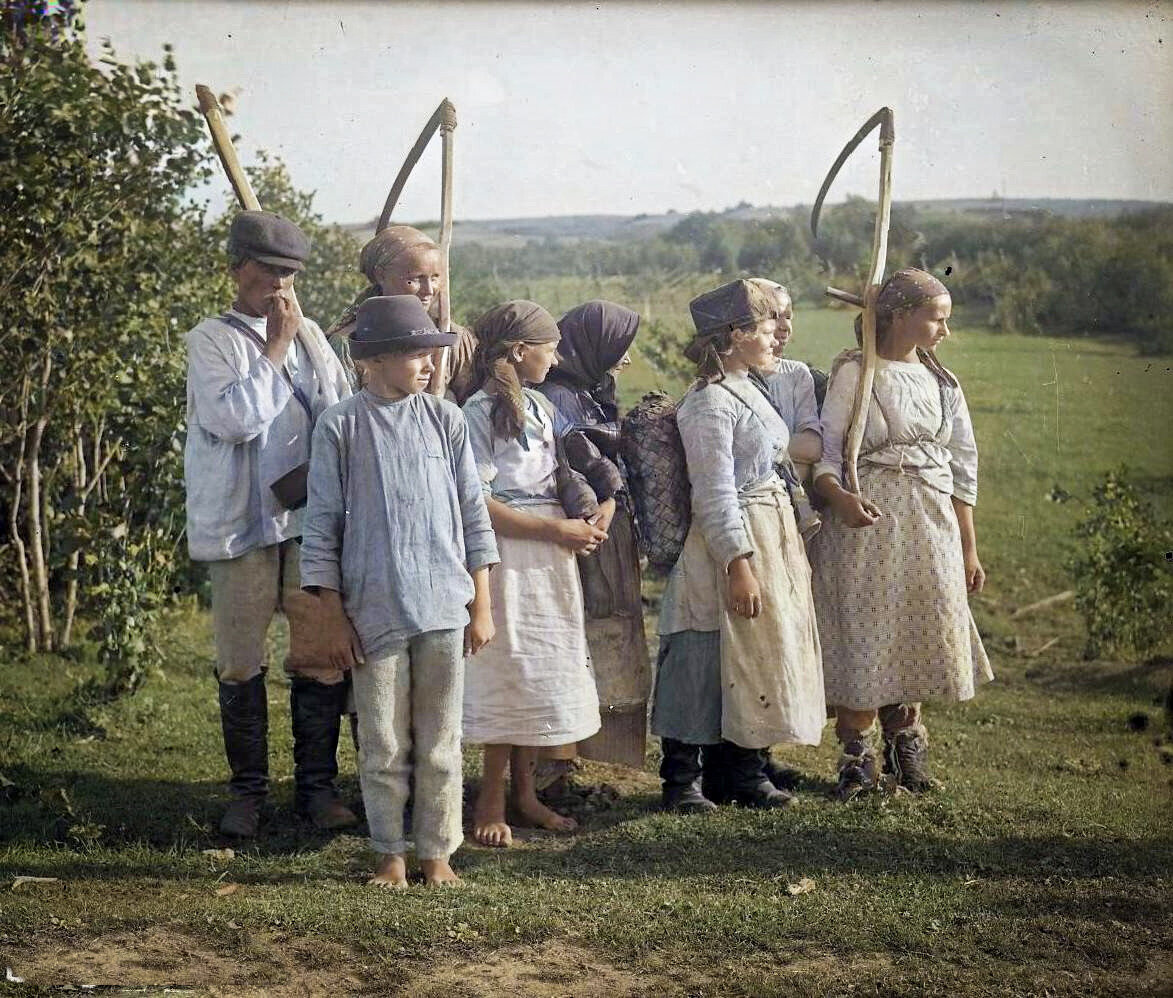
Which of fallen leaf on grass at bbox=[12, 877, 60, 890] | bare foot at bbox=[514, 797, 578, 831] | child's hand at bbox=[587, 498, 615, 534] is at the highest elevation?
child's hand at bbox=[587, 498, 615, 534]

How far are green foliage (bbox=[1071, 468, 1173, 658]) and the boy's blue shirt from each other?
5.25 m

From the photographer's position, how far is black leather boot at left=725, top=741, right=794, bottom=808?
546 centimetres

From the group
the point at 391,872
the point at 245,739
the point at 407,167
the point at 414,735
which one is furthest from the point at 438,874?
the point at 407,167

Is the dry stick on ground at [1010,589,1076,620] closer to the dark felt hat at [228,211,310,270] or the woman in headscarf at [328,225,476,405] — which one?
the woman in headscarf at [328,225,476,405]

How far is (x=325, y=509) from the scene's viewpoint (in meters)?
4.40

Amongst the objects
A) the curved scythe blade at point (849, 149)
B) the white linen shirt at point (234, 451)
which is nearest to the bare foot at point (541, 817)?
the white linen shirt at point (234, 451)

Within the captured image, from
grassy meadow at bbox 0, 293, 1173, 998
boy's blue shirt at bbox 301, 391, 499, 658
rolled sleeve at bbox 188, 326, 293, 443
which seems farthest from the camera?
rolled sleeve at bbox 188, 326, 293, 443

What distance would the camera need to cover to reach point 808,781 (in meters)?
5.89

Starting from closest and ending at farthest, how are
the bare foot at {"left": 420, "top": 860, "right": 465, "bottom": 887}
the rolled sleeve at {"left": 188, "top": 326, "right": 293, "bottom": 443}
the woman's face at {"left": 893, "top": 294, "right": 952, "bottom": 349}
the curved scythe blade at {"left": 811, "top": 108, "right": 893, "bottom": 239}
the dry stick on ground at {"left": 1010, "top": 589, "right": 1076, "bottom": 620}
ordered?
the bare foot at {"left": 420, "top": 860, "right": 465, "bottom": 887} → the rolled sleeve at {"left": 188, "top": 326, "right": 293, "bottom": 443} → the woman's face at {"left": 893, "top": 294, "right": 952, "bottom": 349} → the curved scythe blade at {"left": 811, "top": 108, "right": 893, "bottom": 239} → the dry stick on ground at {"left": 1010, "top": 589, "right": 1076, "bottom": 620}

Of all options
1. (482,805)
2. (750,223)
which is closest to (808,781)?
(482,805)

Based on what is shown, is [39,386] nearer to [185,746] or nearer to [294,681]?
[185,746]

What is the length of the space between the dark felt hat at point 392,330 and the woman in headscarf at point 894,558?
1842mm

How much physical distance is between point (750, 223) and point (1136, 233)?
7.98 feet

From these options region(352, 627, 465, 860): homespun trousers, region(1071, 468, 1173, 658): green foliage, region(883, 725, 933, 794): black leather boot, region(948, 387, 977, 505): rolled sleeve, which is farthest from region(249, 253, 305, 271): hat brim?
region(1071, 468, 1173, 658): green foliage
